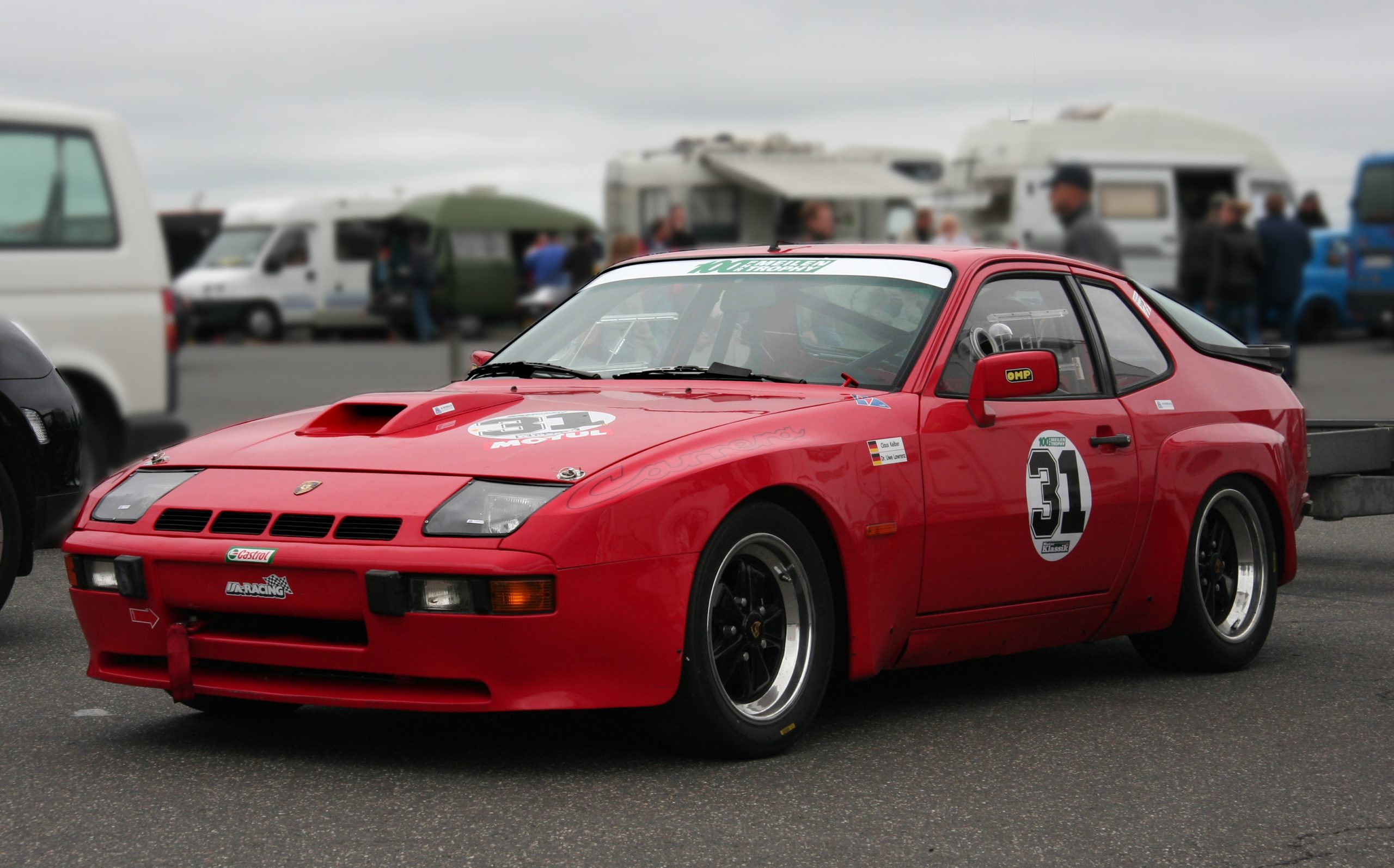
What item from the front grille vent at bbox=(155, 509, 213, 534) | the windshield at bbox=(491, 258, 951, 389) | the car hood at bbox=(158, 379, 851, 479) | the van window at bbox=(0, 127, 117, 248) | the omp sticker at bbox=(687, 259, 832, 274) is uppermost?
the van window at bbox=(0, 127, 117, 248)

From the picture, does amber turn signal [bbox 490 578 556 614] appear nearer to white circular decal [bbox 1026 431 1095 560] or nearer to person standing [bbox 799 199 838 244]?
white circular decal [bbox 1026 431 1095 560]

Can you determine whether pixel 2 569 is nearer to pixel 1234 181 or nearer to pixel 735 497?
pixel 735 497

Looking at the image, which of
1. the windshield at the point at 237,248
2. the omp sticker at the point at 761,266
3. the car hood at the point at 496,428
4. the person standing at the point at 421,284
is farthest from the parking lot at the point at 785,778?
the windshield at the point at 237,248

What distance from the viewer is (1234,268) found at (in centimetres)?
1806

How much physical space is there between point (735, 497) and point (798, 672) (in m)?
0.54

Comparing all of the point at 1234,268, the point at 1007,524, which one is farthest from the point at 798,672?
the point at 1234,268

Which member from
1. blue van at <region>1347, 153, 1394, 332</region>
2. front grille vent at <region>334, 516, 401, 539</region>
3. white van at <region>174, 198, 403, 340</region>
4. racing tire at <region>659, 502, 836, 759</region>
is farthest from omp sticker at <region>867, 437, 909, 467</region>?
white van at <region>174, 198, 403, 340</region>

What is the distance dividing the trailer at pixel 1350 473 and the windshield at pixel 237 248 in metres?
27.4

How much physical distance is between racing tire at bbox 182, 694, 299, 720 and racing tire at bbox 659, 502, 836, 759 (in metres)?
1.21

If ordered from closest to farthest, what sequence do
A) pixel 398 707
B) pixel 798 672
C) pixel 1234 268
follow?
pixel 398 707 < pixel 798 672 < pixel 1234 268

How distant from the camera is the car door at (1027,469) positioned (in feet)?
16.7

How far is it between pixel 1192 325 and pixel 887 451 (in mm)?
2016

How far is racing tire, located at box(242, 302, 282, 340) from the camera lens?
107 feet

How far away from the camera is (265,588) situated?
4.35m
